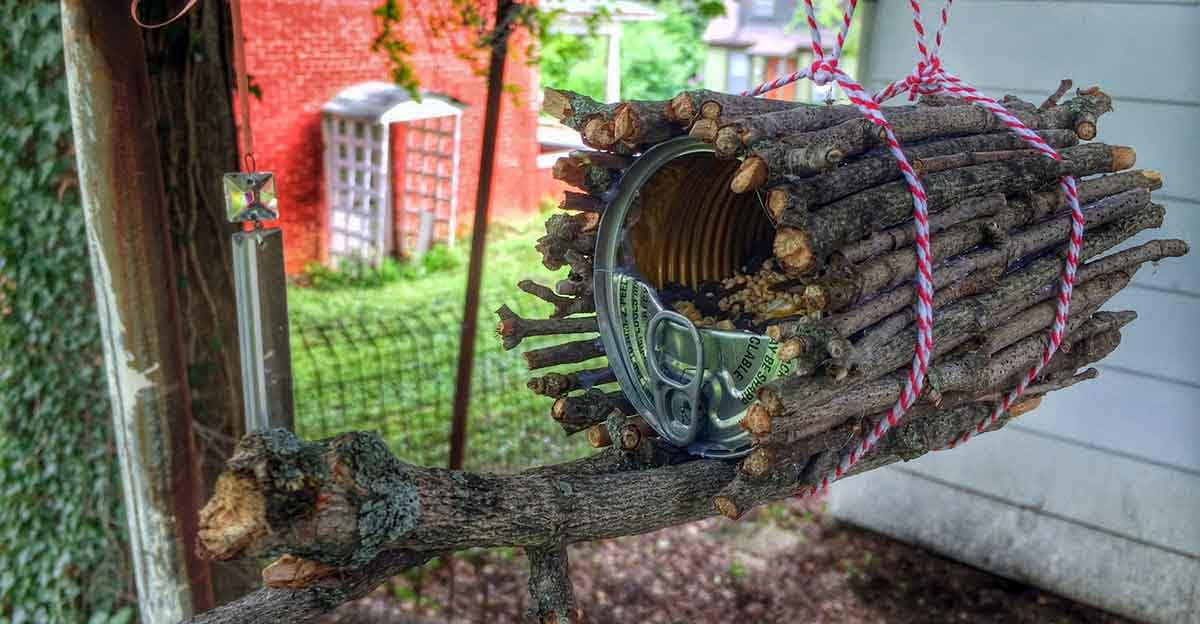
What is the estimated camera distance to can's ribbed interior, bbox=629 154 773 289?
2.20 metres

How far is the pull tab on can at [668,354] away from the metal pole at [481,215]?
1.37m

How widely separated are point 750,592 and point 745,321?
3.02 m

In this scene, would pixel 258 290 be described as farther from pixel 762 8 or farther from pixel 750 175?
pixel 762 8

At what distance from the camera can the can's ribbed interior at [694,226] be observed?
2.20 meters

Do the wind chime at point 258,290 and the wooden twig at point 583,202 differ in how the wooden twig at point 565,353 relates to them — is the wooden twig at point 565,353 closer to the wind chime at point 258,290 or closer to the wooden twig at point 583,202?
the wooden twig at point 583,202

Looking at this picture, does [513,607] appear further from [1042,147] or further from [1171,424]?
[1042,147]

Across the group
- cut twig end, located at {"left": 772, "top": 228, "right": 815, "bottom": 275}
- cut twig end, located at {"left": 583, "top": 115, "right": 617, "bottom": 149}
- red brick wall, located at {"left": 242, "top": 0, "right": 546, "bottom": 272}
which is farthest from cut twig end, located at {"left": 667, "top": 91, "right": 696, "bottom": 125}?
red brick wall, located at {"left": 242, "top": 0, "right": 546, "bottom": 272}

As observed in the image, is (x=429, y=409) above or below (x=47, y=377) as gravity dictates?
below

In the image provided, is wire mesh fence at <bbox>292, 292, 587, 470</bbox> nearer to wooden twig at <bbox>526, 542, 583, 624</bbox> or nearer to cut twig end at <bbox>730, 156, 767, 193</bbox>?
wooden twig at <bbox>526, 542, 583, 624</bbox>

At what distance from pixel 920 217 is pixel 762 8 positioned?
18.0 m

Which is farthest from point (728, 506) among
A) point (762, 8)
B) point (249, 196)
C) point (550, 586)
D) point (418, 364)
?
point (762, 8)

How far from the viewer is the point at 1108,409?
170 inches

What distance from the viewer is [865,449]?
194cm

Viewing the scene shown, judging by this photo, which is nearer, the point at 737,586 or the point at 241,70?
the point at 241,70
